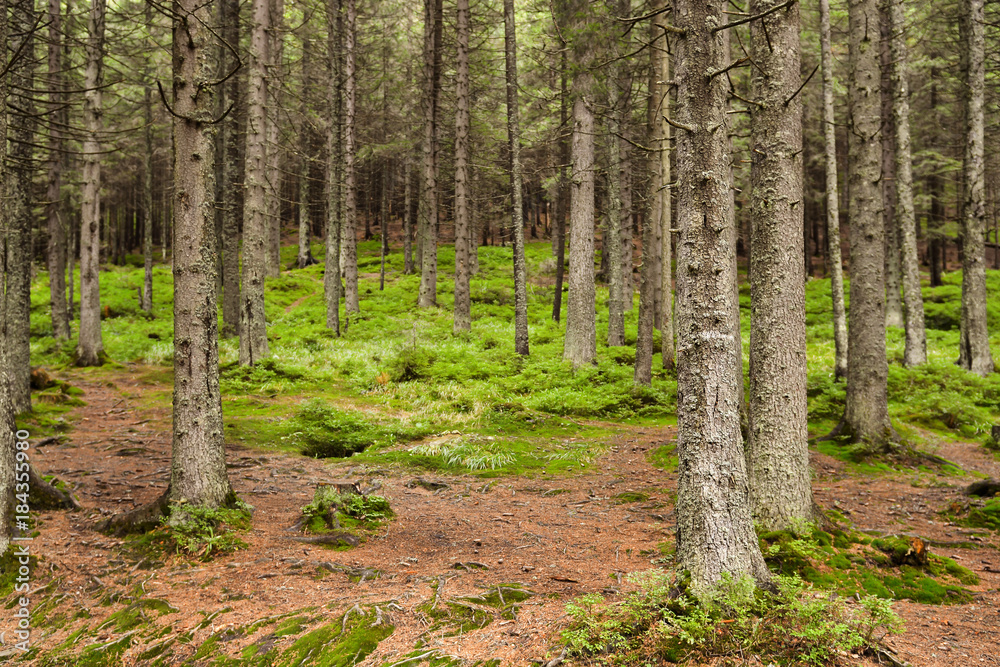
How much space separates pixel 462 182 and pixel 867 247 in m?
13.3

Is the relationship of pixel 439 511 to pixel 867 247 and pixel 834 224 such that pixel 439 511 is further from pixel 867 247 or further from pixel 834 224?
pixel 834 224

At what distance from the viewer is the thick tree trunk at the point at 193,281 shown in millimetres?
5695

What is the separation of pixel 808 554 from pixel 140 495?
24.3ft

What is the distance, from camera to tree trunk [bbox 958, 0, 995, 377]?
42.1 feet

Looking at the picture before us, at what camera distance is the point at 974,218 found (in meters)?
12.8

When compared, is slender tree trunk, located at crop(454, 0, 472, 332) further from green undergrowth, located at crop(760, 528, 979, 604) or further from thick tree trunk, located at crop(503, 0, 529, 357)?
green undergrowth, located at crop(760, 528, 979, 604)

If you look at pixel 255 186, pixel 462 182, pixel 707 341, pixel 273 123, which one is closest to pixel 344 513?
pixel 707 341

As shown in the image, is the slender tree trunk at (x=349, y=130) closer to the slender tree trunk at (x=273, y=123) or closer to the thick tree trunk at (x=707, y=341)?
the slender tree trunk at (x=273, y=123)

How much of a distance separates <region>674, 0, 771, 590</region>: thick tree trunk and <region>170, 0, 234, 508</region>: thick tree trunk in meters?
4.56

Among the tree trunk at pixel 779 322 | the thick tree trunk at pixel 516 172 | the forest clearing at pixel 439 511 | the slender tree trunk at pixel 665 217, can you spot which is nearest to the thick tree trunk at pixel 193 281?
the forest clearing at pixel 439 511

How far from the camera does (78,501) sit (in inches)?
254

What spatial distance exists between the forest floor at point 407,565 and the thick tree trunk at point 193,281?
0.89 meters

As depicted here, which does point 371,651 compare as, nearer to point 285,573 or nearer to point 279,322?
point 285,573

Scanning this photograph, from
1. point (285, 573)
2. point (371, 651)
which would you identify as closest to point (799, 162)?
point (371, 651)
